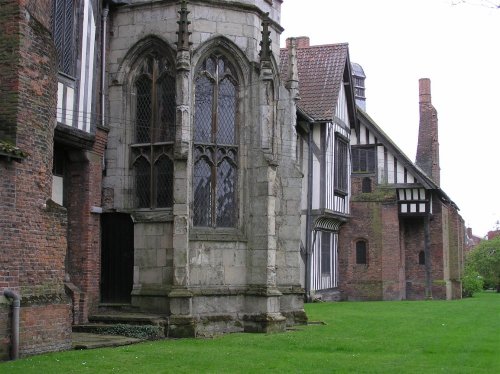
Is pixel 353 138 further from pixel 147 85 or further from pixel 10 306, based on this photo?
pixel 10 306

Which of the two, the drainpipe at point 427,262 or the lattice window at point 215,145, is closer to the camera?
the lattice window at point 215,145

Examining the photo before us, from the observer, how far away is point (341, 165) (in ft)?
106

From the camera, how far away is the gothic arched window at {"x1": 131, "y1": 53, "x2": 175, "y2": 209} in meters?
17.5

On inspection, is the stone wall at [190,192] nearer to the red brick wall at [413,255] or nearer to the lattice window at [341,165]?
the lattice window at [341,165]

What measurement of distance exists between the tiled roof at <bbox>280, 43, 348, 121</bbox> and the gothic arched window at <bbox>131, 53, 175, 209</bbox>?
1166cm

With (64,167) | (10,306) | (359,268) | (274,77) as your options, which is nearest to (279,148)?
(274,77)

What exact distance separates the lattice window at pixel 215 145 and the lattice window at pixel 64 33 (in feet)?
9.99

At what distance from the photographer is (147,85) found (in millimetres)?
18016

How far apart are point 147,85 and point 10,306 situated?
7534 millimetres

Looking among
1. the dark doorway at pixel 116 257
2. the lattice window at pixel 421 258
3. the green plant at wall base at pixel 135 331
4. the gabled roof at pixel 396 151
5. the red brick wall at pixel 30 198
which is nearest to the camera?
the red brick wall at pixel 30 198

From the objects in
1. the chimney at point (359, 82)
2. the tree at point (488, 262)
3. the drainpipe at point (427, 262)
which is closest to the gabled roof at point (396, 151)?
the drainpipe at point (427, 262)

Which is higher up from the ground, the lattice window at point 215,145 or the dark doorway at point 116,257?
the lattice window at point 215,145

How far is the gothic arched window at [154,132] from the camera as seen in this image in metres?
17.5

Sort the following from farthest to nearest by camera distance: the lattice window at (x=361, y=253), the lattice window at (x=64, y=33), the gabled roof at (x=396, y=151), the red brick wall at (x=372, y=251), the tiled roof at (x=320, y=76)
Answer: the gabled roof at (x=396, y=151), the lattice window at (x=361, y=253), the red brick wall at (x=372, y=251), the tiled roof at (x=320, y=76), the lattice window at (x=64, y=33)
